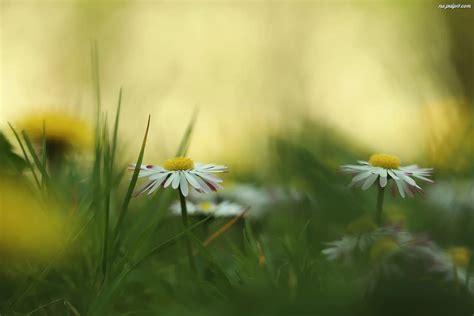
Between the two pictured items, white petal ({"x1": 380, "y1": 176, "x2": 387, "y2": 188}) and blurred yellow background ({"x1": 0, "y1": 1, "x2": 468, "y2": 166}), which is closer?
white petal ({"x1": 380, "y1": 176, "x2": 387, "y2": 188})

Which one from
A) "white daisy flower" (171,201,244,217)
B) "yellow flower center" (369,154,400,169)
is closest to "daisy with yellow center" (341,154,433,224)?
"yellow flower center" (369,154,400,169)

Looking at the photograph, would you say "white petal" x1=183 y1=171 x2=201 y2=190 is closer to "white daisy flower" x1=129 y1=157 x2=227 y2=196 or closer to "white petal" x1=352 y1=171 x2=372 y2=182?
"white daisy flower" x1=129 y1=157 x2=227 y2=196

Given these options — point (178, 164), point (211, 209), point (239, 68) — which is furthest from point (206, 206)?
point (239, 68)

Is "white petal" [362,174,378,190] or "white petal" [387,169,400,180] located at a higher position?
"white petal" [387,169,400,180]

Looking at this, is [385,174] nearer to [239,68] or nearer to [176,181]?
[176,181]

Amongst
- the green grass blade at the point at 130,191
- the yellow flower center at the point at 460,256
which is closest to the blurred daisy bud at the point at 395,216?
the yellow flower center at the point at 460,256

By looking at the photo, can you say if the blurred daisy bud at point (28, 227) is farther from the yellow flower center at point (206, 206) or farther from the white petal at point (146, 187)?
the yellow flower center at point (206, 206)
